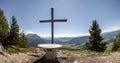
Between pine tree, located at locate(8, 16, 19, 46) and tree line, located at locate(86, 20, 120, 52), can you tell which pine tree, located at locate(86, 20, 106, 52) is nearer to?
tree line, located at locate(86, 20, 120, 52)

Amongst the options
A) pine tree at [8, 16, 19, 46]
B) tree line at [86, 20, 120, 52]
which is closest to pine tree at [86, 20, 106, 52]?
tree line at [86, 20, 120, 52]

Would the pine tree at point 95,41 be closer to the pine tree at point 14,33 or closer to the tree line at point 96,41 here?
the tree line at point 96,41

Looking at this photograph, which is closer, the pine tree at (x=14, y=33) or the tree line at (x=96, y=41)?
the tree line at (x=96, y=41)

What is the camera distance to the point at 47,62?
18578 mm

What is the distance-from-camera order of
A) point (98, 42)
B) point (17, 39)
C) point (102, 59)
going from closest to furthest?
point (102, 59)
point (98, 42)
point (17, 39)

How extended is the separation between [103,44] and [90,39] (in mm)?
3940

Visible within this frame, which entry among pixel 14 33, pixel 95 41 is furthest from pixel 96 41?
pixel 14 33

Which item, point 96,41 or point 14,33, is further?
point 14,33

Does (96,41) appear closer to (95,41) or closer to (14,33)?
(95,41)

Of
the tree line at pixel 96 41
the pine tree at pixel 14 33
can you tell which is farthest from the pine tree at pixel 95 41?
the pine tree at pixel 14 33

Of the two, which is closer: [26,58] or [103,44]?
[26,58]

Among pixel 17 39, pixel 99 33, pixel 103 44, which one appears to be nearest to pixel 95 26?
pixel 99 33

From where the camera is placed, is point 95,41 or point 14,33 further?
point 14,33

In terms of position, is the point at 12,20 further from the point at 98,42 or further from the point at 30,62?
the point at 30,62
